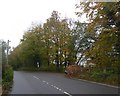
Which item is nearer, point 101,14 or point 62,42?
point 101,14

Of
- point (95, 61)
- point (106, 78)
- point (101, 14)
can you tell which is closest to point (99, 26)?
point (101, 14)

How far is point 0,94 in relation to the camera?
17578 mm

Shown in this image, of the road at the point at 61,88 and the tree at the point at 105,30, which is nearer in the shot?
the road at the point at 61,88

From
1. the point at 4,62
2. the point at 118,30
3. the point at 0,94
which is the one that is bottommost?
the point at 0,94

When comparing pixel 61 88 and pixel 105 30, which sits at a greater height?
pixel 105 30

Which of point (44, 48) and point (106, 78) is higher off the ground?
point (44, 48)

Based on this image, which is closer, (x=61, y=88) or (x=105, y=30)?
(x=61, y=88)

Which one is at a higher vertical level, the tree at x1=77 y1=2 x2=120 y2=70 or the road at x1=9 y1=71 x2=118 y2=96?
the tree at x1=77 y1=2 x2=120 y2=70

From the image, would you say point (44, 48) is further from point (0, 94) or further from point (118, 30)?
point (0, 94)

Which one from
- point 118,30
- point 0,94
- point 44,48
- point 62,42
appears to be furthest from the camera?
point 44,48

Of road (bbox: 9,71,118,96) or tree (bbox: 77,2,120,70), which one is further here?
tree (bbox: 77,2,120,70)

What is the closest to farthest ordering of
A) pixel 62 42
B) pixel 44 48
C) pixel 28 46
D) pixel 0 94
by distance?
pixel 0 94 → pixel 62 42 → pixel 44 48 → pixel 28 46

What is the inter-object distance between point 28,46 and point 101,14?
2439 inches

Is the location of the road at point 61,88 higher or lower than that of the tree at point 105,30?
lower
